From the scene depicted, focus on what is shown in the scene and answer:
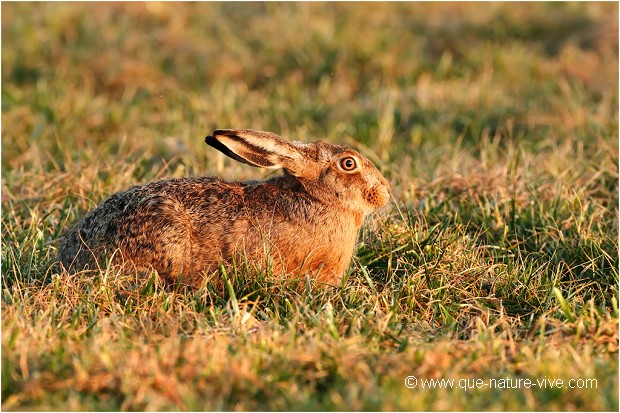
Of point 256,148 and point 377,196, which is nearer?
point 256,148

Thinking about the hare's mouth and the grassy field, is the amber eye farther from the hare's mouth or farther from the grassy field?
the grassy field

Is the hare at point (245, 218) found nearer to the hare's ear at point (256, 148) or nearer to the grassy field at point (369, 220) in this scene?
the hare's ear at point (256, 148)

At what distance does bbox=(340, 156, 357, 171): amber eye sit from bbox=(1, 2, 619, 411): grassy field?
1.52 feet

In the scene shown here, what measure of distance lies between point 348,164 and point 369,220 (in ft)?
1.83

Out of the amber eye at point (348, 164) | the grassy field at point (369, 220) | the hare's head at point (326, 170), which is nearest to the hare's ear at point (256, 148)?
the hare's head at point (326, 170)

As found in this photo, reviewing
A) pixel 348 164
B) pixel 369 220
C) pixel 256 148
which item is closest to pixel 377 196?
pixel 348 164

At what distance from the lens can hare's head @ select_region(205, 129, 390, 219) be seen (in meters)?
5.46

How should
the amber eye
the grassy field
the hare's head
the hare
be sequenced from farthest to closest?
1. the amber eye
2. the hare's head
3. the hare
4. the grassy field

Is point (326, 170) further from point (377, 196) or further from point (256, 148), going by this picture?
point (256, 148)

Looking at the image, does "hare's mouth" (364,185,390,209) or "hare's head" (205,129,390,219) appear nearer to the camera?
"hare's head" (205,129,390,219)

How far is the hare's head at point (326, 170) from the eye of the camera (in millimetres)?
5465

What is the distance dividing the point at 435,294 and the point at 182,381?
1.78 metres

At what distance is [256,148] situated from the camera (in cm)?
542

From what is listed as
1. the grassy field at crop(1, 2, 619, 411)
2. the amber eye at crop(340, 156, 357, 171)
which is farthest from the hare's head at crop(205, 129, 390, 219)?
the grassy field at crop(1, 2, 619, 411)
